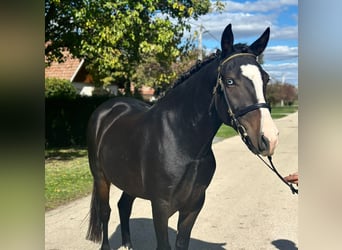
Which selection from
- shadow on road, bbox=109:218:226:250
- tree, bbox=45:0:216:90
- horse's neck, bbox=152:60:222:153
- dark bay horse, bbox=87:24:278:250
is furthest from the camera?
tree, bbox=45:0:216:90

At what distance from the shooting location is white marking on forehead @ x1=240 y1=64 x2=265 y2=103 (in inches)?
83.6

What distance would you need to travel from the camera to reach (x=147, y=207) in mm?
3762

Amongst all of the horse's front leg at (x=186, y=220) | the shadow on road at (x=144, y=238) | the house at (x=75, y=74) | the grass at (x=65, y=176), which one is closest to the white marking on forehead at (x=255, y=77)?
the horse's front leg at (x=186, y=220)

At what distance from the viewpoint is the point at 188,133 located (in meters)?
2.46

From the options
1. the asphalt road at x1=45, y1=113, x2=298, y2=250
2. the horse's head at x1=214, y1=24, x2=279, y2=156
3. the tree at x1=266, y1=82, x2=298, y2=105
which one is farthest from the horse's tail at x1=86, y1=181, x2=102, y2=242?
the tree at x1=266, y1=82, x2=298, y2=105

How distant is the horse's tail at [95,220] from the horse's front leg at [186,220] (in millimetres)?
981

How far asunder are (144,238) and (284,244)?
1.32m

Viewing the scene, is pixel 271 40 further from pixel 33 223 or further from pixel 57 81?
pixel 57 81

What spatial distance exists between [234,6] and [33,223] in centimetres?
210

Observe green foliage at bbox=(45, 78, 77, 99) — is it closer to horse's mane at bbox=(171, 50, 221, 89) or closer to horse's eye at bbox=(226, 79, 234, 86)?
horse's mane at bbox=(171, 50, 221, 89)

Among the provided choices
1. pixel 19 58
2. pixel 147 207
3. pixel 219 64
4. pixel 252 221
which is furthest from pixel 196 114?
pixel 252 221

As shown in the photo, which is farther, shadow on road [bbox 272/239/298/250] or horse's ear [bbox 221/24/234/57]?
shadow on road [bbox 272/239/298/250]

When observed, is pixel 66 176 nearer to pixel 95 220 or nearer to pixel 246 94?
pixel 95 220

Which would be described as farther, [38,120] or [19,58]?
[38,120]
